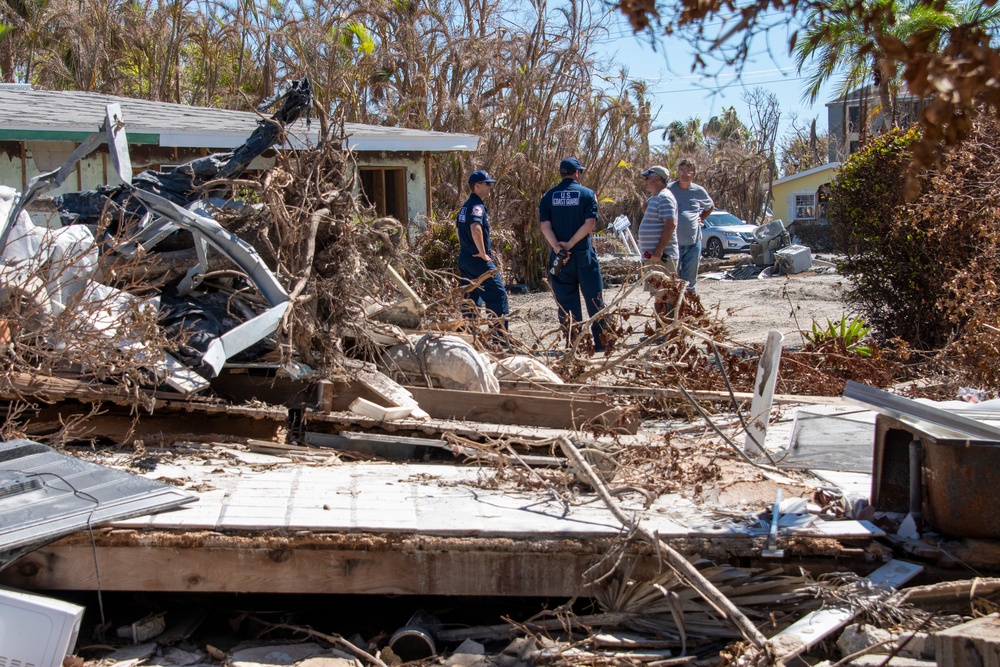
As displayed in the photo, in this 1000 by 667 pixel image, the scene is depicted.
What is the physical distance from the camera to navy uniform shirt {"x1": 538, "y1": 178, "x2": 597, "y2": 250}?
867cm

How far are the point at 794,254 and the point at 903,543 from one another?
1652 cm

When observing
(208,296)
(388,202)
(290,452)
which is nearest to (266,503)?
(290,452)

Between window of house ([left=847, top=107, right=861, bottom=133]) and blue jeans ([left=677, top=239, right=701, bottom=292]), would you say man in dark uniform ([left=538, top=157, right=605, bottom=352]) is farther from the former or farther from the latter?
window of house ([left=847, top=107, right=861, bottom=133])

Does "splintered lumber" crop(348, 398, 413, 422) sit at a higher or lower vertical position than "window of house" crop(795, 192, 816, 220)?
lower

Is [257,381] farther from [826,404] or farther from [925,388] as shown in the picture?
[925,388]

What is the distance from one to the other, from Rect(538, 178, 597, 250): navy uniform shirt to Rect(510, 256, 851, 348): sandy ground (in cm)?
145

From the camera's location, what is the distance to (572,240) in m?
8.62

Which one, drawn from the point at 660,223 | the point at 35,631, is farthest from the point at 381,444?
the point at 660,223

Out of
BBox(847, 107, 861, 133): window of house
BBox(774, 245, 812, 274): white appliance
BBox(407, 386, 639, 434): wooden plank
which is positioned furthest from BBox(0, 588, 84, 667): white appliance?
BBox(847, 107, 861, 133): window of house

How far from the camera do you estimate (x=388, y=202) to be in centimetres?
1530

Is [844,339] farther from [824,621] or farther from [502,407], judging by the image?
[824,621]

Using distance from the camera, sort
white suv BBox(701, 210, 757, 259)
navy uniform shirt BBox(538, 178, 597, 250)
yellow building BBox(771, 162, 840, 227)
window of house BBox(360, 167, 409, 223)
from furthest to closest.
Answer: yellow building BBox(771, 162, 840, 227), white suv BBox(701, 210, 757, 259), window of house BBox(360, 167, 409, 223), navy uniform shirt BBox(538, 178, 597, 250)

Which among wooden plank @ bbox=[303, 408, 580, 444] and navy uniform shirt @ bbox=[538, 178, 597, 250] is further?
navy uniform shirt @ bbox=[538, 178, 597, 250]

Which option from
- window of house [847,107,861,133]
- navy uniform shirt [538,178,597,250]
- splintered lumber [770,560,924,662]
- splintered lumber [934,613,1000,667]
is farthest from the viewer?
window of house [847,107,861,133]
